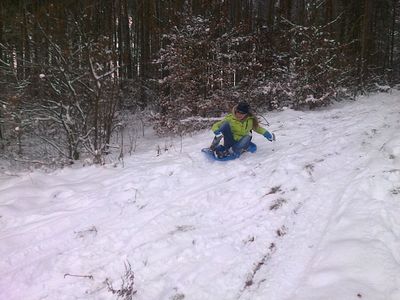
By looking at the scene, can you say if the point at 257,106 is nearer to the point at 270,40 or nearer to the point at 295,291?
the point at 270,40

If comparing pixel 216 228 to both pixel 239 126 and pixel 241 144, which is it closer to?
pixel 241 144

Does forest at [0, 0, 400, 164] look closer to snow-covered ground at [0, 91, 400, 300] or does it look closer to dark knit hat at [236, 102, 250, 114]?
snow-covered ground at [0, 91, 400, 300]

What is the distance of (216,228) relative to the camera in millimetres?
4035

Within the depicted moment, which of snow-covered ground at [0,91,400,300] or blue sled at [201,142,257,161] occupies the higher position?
blue sled at [201,142,257,161]

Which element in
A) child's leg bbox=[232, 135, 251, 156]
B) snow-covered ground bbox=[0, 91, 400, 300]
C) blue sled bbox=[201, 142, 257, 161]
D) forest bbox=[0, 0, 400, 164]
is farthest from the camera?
forest bbox=[0, 0, 400, 164]

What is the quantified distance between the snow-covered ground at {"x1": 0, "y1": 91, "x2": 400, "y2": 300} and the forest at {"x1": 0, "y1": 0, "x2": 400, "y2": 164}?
291 cm

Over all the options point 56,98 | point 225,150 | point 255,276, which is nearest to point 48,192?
point 225,150

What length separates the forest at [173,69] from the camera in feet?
27.9

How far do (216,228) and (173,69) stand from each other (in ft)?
24.8

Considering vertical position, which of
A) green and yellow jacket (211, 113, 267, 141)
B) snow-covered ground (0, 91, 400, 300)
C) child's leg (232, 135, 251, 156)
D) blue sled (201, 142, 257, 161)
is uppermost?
green and yellow jacket (211, 113, 267, 141)

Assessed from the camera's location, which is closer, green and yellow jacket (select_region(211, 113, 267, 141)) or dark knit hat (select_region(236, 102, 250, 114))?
dark knit hat (select_region(236, 102, 250, 114))

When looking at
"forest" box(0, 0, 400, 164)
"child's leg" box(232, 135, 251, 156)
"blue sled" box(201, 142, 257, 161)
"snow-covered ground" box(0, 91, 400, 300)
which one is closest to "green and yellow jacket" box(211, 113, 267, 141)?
"child's leg" box(232, 135, 251, 156)

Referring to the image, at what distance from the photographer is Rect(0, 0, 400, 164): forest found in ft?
27.9

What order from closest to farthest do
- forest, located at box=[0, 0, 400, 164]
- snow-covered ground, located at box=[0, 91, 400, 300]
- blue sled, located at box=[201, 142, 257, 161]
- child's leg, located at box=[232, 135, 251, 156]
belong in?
snow-covered ground, located at box=[0, 91, 400, 300], blue sled, located at box=[201, 142, 257, 161], child's leg, located at box=[232, 135, 251, 156], forest, located at box=[0, 0, 400, 164]
